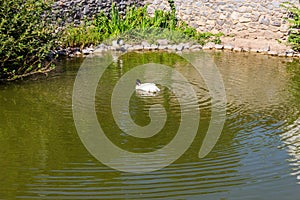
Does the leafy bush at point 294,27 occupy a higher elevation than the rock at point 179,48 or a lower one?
higher

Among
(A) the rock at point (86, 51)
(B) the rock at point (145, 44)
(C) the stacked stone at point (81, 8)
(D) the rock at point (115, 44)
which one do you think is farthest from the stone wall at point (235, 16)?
(A) the rock at point (86, 51)

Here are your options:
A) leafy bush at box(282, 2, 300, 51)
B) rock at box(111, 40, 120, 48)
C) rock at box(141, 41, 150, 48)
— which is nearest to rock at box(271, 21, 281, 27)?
leafy bush at box(282, 2, 300, 51)

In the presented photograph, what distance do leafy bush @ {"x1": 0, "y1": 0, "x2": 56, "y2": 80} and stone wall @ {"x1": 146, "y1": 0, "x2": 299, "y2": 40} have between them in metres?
6.52

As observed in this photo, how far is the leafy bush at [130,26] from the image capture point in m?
15.4

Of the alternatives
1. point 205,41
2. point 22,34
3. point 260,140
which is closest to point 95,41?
point 205,41

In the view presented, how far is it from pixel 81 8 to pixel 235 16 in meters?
4.74

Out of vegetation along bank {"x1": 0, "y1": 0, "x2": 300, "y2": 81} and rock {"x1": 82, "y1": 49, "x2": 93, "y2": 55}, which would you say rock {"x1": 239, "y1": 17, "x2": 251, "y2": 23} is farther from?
rock {"x1": 82, "y1": 49, "x2": 93, "y2": 55}

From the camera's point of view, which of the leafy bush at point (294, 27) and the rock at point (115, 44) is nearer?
the leafy bush at point (294, 27)

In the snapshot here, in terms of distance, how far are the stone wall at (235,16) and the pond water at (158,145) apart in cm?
401

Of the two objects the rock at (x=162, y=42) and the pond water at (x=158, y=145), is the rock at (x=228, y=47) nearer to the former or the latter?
the rock at (x=162, y=42)

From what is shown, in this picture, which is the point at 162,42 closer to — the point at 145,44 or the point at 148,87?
the point at 145,44

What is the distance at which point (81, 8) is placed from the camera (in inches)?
635

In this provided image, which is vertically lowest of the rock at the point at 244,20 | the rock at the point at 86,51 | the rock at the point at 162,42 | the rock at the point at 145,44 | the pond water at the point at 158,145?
the rock at the point at 86,51

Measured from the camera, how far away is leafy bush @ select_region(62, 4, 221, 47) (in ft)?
50.7
